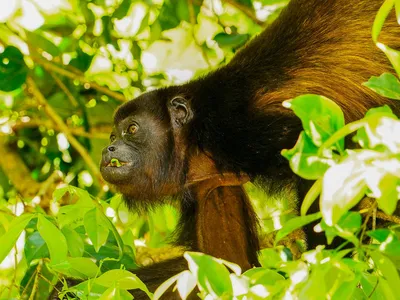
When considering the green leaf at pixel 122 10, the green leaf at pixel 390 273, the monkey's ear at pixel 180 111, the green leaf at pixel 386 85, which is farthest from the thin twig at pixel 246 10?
the green leaf at pixel 390 273

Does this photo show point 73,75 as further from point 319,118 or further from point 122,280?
point 319,118

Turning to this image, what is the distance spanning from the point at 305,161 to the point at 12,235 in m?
1.15

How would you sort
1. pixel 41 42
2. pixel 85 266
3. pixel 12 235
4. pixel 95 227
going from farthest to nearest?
pixel 41 42, pixel 95 227, pixel 85 266, pixel 12 235

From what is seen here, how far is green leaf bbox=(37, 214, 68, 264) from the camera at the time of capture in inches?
102

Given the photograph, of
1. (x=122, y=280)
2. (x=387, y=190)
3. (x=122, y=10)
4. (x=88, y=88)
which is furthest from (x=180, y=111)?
(x=387, y=190)

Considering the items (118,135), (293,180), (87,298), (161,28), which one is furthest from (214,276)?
(161,28)

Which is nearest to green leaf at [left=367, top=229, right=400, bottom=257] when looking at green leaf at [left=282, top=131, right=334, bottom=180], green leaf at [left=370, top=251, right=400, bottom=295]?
green leaf at [left=370, top=251, right=400, bottom=295]

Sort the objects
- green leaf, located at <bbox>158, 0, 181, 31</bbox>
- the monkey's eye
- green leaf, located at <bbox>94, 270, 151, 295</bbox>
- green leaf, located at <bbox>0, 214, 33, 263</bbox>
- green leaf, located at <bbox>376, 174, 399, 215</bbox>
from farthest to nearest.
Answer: green leaf, located at <bbox>158, 0, 181, 31</bbox> → the monkey's eye → green leaf, located at <bbox>0, 214, 33, 263</bbox> → green leaf, located at <bbox>94, 270, 151, 295</bbox> → green leaf, located at <bbox>376, 174, 399, 215</bbox>

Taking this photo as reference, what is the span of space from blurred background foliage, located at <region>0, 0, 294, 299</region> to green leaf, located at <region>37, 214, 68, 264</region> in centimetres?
229

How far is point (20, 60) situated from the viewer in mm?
4828

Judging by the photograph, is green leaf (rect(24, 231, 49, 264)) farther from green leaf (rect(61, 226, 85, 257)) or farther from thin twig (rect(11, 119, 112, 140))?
thin twig (rect(11, 119, 112, 140))

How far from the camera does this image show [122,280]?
221 centimetres

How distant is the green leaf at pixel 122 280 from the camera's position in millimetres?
2205

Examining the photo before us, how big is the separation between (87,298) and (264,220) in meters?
2.66
